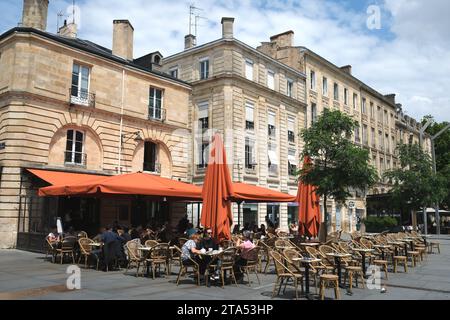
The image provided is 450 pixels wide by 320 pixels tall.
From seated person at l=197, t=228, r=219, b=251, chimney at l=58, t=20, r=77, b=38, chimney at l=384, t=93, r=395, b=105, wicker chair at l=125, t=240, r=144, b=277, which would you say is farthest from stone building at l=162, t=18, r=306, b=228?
chimney at l=384, t=93, r=395, b=105

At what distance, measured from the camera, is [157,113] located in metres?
21.4

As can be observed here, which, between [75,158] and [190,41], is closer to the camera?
[75,158]

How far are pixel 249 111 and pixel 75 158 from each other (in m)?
12.5

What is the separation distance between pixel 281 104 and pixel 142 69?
39.7 feet

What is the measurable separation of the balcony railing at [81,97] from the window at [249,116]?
36.0 ft

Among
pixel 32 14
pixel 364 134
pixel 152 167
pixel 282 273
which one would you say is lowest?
pixel 282 273

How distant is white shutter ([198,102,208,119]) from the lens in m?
26.4

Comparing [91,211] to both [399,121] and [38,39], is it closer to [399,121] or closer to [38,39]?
[38,39]

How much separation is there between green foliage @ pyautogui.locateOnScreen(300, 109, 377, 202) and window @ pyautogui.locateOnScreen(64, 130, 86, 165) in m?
9.94

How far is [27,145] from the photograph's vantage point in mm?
15633

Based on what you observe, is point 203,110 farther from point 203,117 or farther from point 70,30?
point 70,30

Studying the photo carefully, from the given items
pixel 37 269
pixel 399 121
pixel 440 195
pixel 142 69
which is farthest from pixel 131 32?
pixel 399 121

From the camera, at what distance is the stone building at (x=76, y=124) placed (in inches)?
607

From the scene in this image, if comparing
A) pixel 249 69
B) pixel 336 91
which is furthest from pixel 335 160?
pixel 336 91
